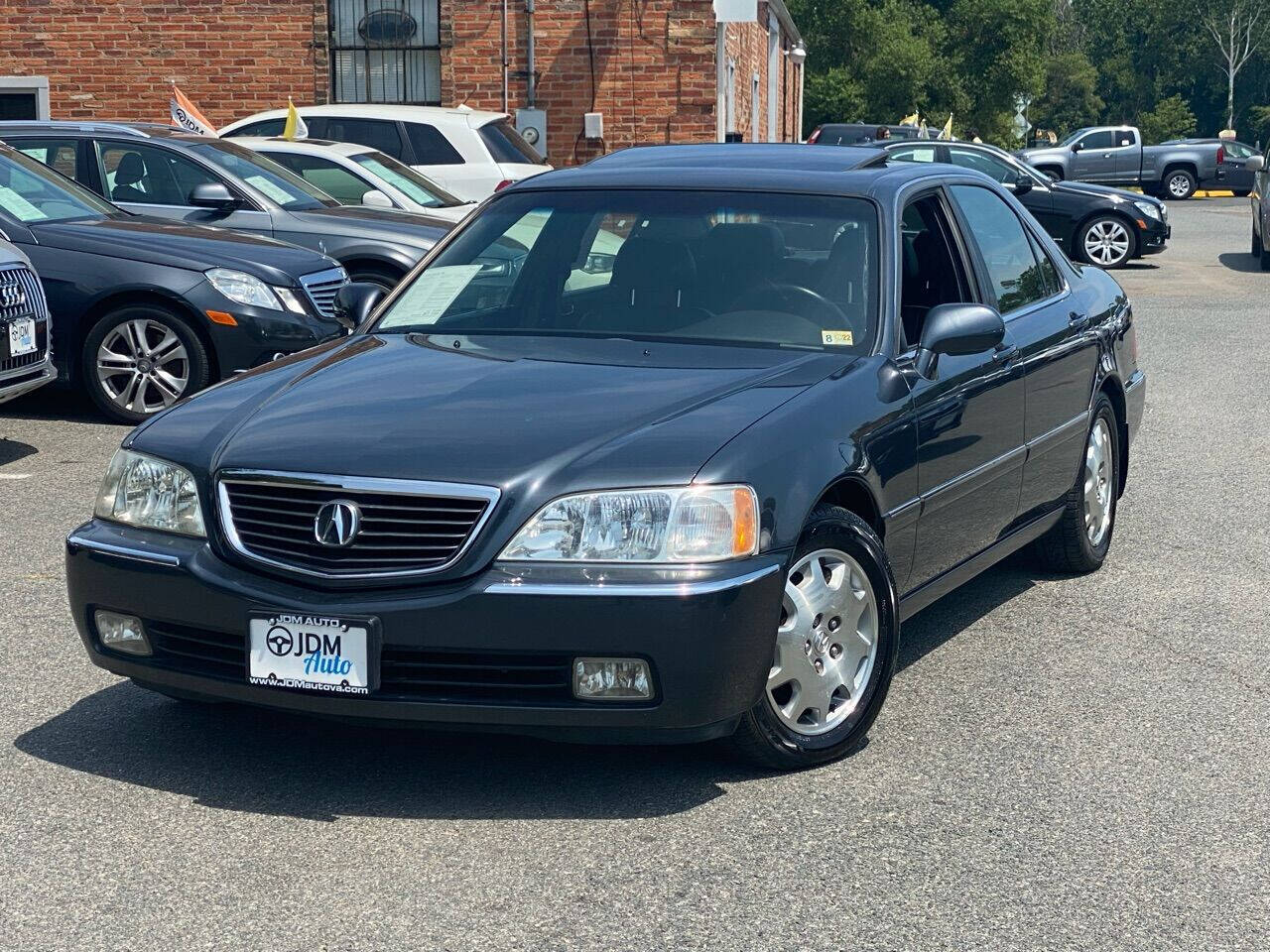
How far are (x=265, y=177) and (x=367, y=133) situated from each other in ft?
18.7

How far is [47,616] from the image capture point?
605cm

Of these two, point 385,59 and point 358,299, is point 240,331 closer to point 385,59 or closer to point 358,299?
point 358,299

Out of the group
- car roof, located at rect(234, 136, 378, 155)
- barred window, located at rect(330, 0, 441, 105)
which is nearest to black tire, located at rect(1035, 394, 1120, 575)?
car roof, located at rect(234, 136, 378, 155)

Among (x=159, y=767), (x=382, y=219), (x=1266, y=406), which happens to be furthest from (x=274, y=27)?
(x=159, y=767)

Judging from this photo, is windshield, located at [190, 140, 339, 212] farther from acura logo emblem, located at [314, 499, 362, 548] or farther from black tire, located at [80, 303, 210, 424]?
acura logo emblem, located at [314, 499, 362, 548]

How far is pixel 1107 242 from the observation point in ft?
75.0

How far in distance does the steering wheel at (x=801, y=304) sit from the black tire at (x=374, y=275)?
7345mm

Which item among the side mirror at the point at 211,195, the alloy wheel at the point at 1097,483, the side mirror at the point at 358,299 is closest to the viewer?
the side mirror at the point at 358,299

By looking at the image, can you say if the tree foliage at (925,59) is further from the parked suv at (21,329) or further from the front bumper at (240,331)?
the parked suv at (21,329)

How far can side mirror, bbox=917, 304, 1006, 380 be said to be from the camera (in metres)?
5.16

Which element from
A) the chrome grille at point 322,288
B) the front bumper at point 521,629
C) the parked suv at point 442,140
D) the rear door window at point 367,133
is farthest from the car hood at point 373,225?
the front bumper at point 521,629

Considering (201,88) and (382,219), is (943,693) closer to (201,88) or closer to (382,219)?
(382,219)

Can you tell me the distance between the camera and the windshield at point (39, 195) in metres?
10.6

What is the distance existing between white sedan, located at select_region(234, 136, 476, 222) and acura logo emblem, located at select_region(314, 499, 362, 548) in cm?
1055
